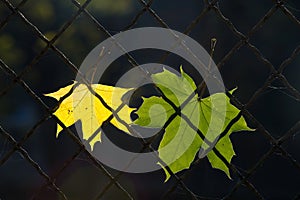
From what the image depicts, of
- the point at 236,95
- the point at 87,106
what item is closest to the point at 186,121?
the point at 87,106

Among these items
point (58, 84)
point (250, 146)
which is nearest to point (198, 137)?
point (58, 84)

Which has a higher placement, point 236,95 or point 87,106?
point 236,95

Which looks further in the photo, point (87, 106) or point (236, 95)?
point (236, 95)

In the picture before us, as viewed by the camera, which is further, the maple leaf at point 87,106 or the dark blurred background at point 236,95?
the dark blurred background at point 236,95

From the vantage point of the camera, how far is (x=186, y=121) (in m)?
0.91

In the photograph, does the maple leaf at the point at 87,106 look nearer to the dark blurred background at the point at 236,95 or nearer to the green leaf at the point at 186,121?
the green leaf at the point at 186,121

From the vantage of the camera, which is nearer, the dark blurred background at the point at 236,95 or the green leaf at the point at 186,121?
the green leaf at the point at 186,121

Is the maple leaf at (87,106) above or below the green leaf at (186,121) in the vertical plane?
below

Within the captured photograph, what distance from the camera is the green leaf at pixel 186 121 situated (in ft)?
2.95

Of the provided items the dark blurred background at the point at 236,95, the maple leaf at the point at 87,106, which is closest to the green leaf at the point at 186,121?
the maple leaf at the point at 87,106

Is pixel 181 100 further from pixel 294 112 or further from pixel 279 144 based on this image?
pixel 294 112

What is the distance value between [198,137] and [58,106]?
242mm

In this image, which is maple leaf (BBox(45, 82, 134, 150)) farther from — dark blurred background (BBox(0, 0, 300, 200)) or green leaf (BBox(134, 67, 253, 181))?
dark blurred background (BBox(0, 0, 300, 200))

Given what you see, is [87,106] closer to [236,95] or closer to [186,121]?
[186,121]
